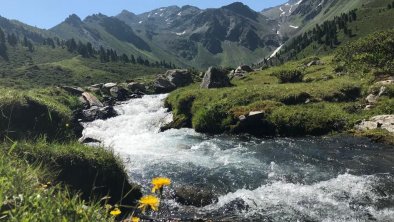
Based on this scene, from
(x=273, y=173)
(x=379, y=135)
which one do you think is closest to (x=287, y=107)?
(x=379, y=135)

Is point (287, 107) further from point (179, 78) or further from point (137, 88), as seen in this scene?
point (179, 78)

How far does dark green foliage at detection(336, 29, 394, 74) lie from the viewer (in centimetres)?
5443

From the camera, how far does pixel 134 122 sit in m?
43.0

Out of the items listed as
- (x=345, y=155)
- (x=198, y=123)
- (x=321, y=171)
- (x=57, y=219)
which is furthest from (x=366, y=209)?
(x=198, y=123)

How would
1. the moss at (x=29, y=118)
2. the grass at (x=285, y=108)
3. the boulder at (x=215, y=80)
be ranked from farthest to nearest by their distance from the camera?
the boulder at (x=215, y=80) < the grass at (x=285, y=108) < the moss at (x=29, y=118)

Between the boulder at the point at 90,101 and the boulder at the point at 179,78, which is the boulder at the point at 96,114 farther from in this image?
the boulder at the point at 179,78

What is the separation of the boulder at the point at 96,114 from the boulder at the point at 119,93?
590 inches

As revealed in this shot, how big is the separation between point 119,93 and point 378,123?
45697 mm

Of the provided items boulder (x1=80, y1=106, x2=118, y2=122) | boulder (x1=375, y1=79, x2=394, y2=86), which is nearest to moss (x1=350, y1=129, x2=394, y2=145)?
boulder (x1=375, y1=79, x2=394, y2=86)

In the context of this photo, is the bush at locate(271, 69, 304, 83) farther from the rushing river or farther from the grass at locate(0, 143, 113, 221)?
the grass at locate(0, 143, 113, 221)

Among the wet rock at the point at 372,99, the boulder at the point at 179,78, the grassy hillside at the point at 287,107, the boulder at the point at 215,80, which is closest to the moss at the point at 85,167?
the grassy hillside at the point at 287,107

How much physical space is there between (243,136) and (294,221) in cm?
1835

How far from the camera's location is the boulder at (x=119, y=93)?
214ft

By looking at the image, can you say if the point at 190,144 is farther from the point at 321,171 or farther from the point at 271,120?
the point at 321,171
